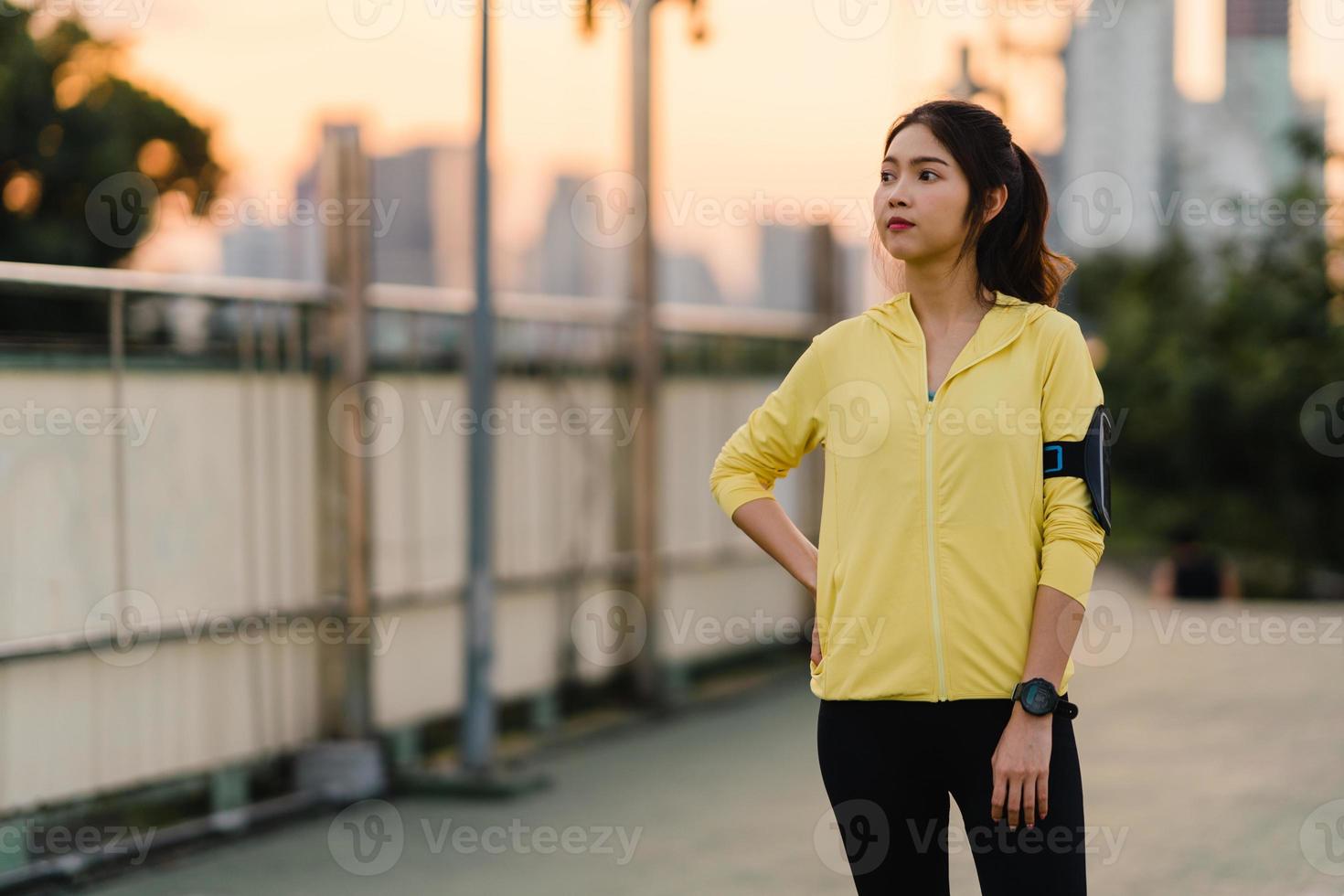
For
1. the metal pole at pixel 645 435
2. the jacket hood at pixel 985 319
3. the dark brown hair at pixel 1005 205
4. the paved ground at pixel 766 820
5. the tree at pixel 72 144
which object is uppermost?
the tree at pixel 72 144

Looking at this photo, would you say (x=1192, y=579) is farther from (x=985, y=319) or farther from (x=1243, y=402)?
(x=985, y=319)

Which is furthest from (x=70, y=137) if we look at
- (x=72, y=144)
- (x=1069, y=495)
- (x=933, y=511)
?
(x=1069, y=495)

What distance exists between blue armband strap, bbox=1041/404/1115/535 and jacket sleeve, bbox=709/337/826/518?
424mm

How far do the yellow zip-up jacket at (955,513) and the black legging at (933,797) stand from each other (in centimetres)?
4

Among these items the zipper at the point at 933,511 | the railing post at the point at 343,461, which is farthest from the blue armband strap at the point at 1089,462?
the railing post at the point at 343,461

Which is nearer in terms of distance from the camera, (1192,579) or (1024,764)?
(1024,764)

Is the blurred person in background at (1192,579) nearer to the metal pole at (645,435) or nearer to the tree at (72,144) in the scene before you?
the metal pole at (645,435)

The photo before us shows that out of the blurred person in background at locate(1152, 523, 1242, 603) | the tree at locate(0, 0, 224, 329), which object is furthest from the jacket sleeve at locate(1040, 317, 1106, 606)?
the tree at locate(0, 0, 224, 329)

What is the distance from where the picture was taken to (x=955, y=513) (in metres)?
3.04

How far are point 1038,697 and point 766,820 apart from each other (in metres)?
5.60

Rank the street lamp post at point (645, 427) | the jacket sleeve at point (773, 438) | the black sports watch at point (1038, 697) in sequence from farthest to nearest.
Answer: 1. the street lamp post at point (645, 427)
2. the jacket sleeve at point (773, 438)
3. the black sports watch at point (1038, 697)

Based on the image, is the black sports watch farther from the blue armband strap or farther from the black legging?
the blue armband strap

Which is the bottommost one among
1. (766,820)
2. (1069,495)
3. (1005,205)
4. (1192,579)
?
(1192,579)

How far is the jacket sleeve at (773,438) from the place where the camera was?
3.26m
